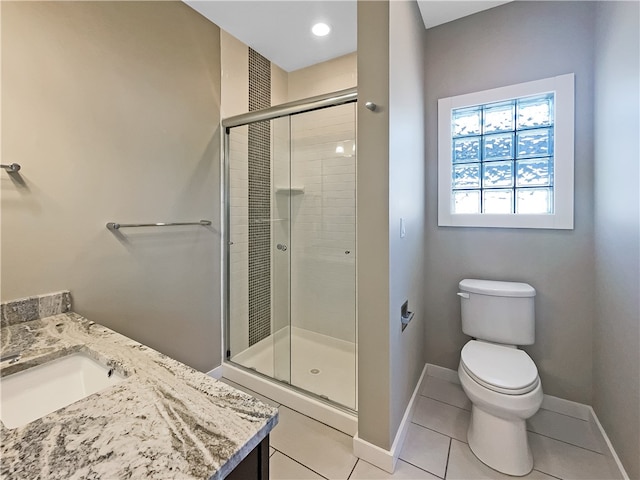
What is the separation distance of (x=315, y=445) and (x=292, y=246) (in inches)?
58.3

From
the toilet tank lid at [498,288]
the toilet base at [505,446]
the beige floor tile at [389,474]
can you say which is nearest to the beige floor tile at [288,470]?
the beige floor tile at [389,474]

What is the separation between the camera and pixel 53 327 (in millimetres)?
1150

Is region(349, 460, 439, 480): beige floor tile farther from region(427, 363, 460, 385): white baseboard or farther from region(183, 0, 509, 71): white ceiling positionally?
region(183, 0, 509, 71): white ceiling

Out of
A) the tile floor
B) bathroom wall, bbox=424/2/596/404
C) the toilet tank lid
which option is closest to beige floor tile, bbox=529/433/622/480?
the tile floor

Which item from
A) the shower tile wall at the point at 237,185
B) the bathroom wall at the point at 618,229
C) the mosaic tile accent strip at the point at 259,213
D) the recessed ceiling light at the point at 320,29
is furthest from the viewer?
the mosaic tile accent strip at the point at 259,213

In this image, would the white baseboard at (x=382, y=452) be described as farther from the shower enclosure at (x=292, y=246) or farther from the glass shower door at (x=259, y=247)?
the glass shower door at (x=259, y=247)

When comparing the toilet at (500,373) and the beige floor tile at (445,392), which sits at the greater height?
the toilet at (500,373)

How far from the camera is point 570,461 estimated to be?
4.77ft

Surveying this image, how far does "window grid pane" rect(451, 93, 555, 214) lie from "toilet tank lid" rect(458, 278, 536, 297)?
489 millimetres

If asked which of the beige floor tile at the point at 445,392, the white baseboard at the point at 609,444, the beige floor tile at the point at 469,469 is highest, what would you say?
the white baseboard at the point at 609,444

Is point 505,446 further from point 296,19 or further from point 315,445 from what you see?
point 296,19

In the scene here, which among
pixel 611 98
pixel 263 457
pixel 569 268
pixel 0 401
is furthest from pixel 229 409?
pixel 611 98

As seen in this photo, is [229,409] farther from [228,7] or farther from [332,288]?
[228,7]

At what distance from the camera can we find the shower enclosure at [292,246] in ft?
7.30
